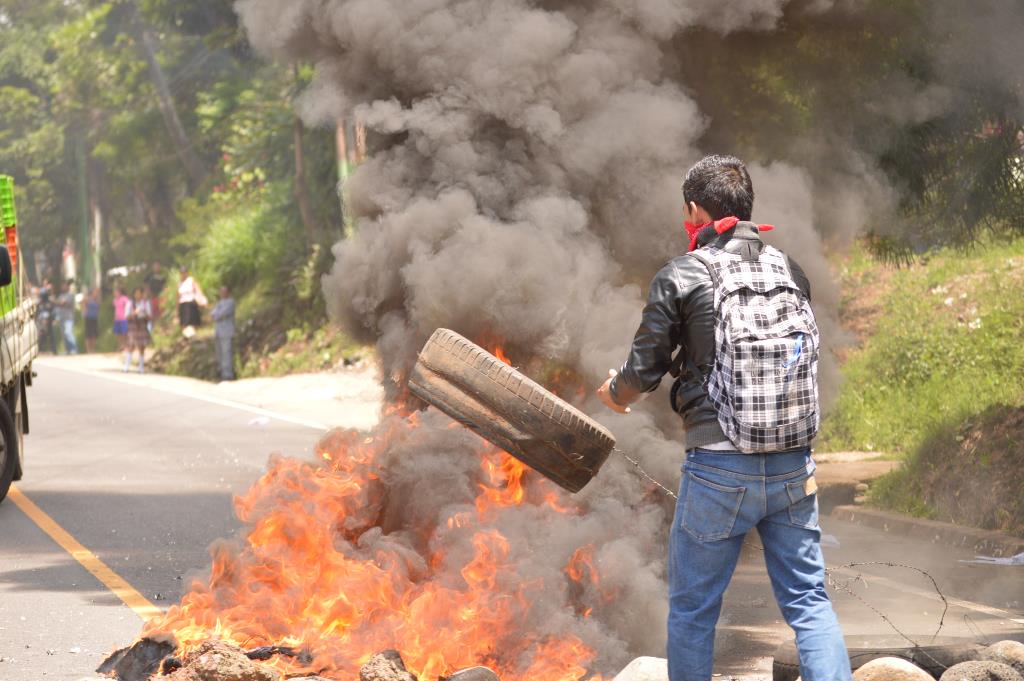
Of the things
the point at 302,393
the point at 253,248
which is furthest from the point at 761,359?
the point at 253,248

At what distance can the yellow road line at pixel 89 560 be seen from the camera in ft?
24.0

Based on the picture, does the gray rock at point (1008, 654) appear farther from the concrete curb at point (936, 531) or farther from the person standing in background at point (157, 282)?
the person standing in background at point (157, 282)

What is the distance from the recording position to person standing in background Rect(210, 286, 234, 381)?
25.9m

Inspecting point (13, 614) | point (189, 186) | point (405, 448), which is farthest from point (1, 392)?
point (189, 186)

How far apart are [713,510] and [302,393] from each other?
1873 centimetres

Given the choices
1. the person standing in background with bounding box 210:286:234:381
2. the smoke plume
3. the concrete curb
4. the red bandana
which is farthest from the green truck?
the person standing in background with bounding box 210:286:234:381

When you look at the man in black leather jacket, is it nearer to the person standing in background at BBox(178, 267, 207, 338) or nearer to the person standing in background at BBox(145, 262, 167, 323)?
the person standing in background at BBox(178, 267, 207, 338)

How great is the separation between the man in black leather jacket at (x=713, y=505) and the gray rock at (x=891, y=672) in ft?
2.69

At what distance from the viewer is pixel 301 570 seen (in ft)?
19.1

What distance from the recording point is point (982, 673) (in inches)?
193

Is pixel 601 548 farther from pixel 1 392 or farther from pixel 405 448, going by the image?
pixel 1 392

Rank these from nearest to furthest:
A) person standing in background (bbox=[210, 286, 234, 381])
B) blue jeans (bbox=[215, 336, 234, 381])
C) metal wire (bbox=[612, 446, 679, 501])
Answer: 1. metal wire (bbox=[612, 446, 679, 501])
2. person standing in background (bbox=[210, 286, 234, 381])
3. blue jeans (bbox=[215, 336, 234, 381])

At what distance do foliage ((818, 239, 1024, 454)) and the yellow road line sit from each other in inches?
236

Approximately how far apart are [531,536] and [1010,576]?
138 inches
